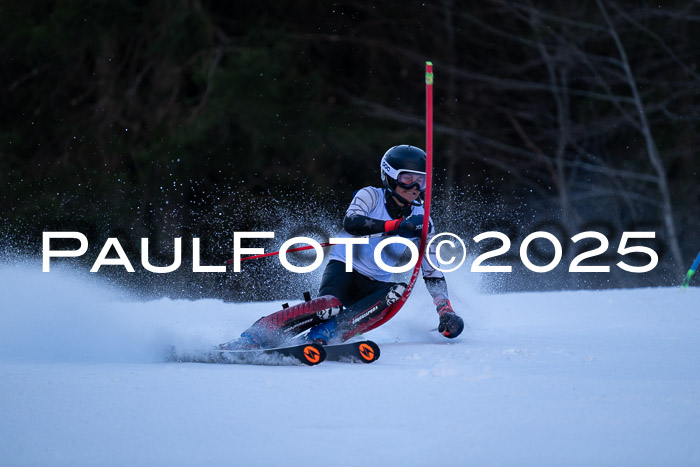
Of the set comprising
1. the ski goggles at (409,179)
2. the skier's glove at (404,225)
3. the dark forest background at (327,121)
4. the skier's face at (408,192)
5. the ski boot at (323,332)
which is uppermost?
the dark forest background at (327,121)

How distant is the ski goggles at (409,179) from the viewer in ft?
19.3

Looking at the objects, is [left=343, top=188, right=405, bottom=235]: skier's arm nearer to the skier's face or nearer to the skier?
the skier

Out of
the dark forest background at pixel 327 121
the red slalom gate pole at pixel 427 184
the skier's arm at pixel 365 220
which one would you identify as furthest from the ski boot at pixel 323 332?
the dark forest background at pixel 327 121

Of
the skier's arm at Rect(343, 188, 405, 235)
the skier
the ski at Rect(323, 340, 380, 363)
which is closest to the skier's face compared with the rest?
the skier

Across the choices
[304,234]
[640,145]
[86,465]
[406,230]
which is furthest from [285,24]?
[86,465]

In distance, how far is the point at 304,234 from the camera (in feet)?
35.0

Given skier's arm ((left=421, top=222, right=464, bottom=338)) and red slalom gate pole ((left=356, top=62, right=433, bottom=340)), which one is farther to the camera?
skier's arm ((left=421, top=222, right=464, bottom=338))

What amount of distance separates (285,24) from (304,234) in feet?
29.4

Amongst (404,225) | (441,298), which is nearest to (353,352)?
(404,225)

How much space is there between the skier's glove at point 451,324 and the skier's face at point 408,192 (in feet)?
2.70

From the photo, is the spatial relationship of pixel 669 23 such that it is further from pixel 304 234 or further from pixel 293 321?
pixel 293 321

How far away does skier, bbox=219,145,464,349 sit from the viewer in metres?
5.54

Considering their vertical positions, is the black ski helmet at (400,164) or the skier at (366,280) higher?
the black ski helmet at (400,164)

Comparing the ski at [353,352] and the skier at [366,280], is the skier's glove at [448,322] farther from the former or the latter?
the ski at [353,352]
